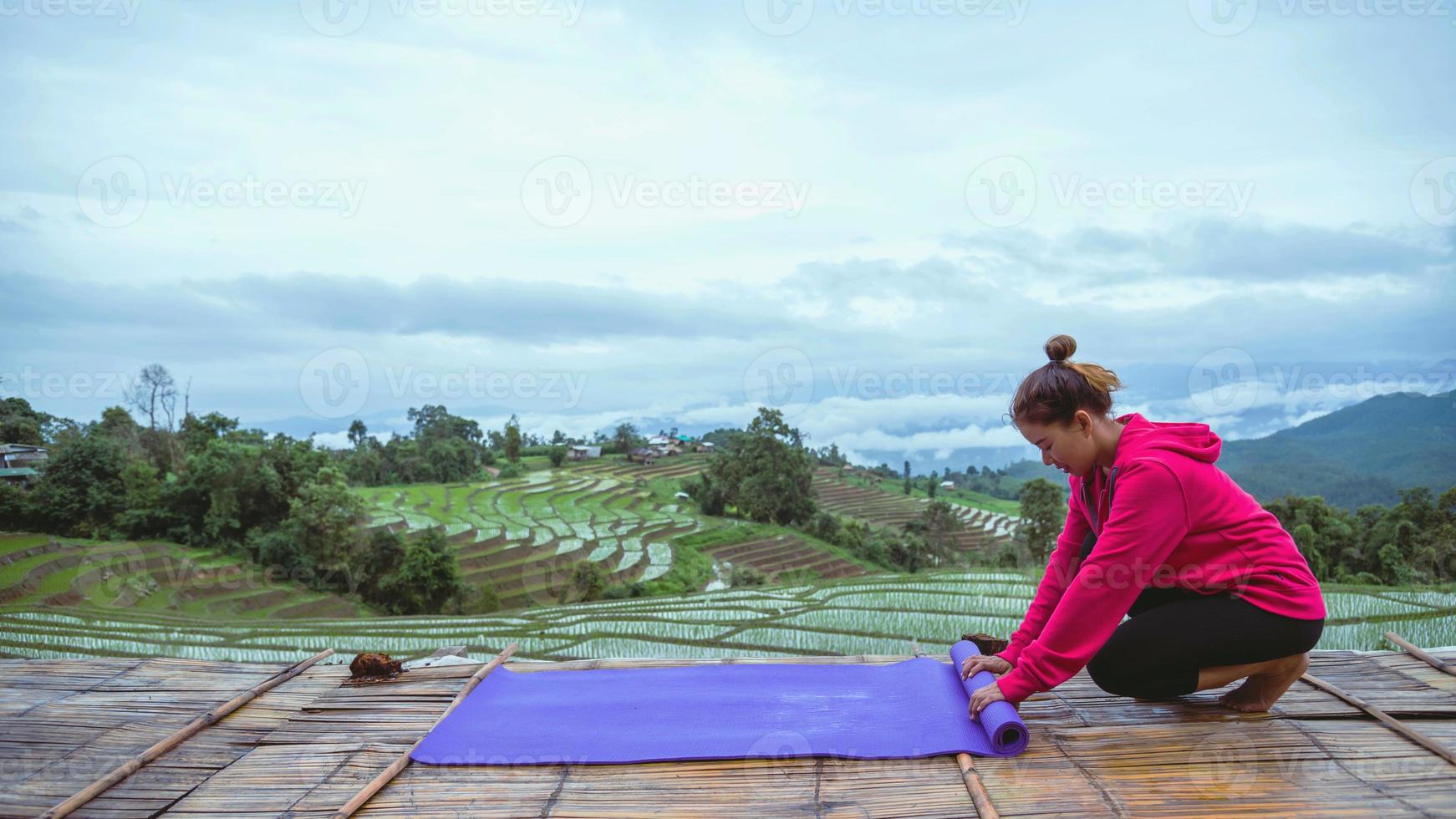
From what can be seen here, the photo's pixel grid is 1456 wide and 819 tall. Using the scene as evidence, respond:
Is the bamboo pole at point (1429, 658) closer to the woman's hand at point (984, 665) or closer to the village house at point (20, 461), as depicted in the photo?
the woman's hand at point (984, 665)

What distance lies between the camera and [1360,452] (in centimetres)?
2606

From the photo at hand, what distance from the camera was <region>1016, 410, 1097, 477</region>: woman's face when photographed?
2512 millimetres

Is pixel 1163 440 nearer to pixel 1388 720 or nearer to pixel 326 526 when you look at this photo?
pixel 1388 720

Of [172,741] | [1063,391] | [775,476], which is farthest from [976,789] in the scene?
[775,476]

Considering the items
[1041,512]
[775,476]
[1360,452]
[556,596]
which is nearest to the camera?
[1041,512]

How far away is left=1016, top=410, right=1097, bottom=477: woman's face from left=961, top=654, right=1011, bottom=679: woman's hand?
0.70m

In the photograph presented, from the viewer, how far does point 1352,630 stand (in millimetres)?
6293

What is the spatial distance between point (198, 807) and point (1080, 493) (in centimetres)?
282

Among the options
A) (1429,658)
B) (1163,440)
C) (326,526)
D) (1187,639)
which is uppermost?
(1163,440)

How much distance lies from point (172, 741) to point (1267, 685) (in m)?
3.54

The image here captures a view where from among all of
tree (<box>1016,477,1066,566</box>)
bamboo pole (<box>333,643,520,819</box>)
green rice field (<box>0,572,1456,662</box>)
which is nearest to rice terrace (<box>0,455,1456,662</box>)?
green rice field (<box>0,572,1456,662</box>)

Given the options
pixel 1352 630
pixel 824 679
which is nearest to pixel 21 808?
pixel 824 679

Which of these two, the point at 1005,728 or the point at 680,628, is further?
the point at 680,628

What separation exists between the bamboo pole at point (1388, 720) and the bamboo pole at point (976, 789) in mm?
1331
